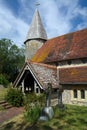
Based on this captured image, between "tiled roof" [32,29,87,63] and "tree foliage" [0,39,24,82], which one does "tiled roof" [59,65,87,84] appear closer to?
"tiled roof" [32,29,87,63]

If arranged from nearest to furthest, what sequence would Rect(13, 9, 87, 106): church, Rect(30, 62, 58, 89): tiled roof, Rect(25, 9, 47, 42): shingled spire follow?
Rect(13, 9, 87, 106): church → Rect(30, 62, 58, 89): tiled roof → Rect(25, 9, 47, 42): shingled spire

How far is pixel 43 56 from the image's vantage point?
25.8 m

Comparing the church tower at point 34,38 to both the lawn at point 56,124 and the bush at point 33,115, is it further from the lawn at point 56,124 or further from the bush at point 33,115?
the lawn at point 56,124

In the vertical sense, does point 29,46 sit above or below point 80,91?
above

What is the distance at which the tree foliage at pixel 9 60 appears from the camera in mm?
48656

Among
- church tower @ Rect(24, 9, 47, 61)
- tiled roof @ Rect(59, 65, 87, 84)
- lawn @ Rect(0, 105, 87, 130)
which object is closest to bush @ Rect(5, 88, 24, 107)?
tiled roof @ Rect(59, 65, 87, 84)

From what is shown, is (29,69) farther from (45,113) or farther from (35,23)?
(35,23)

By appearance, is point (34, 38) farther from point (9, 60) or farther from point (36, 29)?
point (9, 60)

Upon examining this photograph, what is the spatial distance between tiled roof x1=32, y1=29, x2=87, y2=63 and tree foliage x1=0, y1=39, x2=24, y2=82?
24.0 m

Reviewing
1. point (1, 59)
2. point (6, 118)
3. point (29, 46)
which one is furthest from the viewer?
point (1, 59)

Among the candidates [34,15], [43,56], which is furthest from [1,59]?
[43,56]

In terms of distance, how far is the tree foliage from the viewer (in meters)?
48.7

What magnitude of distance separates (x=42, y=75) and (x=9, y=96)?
405 cm

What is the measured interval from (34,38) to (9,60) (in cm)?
2311
